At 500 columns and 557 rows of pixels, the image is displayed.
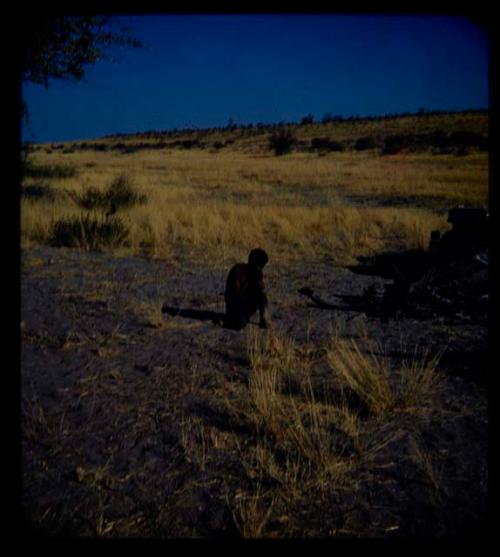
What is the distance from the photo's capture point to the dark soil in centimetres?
241

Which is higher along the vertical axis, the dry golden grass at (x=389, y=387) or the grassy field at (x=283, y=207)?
the grassy field at (x=283, y=207)

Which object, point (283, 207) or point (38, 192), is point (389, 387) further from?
point (38, 192)

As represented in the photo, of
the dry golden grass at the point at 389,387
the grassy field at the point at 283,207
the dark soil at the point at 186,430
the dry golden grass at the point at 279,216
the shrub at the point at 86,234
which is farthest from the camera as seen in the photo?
the grassy field at the point at 283,207

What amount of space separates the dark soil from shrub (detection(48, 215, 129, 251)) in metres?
3.26

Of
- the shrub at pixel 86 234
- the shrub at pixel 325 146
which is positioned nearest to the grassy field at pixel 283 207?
the shrub at pixel 86 234

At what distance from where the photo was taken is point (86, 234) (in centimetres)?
945

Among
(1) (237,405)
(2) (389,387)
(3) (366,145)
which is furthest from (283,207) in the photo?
(3) (366,145)

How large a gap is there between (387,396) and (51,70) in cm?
1038

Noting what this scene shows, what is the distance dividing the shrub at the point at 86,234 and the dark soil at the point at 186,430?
3.26 metres

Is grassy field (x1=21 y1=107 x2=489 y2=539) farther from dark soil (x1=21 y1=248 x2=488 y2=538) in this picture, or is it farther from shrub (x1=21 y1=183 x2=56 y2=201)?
shrub (x1=21 y1=183 x2=56 y2=201)

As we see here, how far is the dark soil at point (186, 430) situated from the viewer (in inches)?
95.0

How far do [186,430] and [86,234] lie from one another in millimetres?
7095

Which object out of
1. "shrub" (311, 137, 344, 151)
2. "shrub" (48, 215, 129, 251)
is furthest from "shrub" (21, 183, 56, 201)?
"shrub" (311, 137, 344, 151)

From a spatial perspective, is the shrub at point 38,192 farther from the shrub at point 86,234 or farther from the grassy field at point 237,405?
the grassy field at point 237,405
